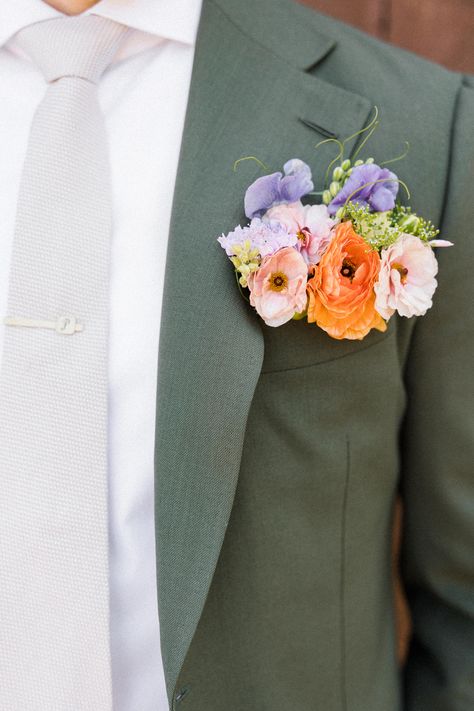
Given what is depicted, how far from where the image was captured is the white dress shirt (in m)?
0.93

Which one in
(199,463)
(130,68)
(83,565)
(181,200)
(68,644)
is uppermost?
(130,68)

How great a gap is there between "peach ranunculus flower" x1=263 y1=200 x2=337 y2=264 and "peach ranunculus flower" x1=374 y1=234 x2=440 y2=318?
0.25 ft

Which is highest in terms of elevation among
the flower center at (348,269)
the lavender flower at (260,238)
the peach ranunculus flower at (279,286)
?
the lavender flower at (260,238)

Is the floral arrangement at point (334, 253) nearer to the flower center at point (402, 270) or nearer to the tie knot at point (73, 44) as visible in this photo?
the flower center at point (402, 270)

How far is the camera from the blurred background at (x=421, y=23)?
4.72ft

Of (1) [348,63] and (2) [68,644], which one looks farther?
(1) [348,63]

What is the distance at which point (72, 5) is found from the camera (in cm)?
102

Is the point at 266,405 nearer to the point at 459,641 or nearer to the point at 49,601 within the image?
the point at 49,601

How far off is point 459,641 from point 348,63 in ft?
3.04

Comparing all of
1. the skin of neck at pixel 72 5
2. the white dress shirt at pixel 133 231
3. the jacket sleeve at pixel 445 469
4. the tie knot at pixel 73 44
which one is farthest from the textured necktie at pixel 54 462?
the jacket sleeve at pixel 445 469

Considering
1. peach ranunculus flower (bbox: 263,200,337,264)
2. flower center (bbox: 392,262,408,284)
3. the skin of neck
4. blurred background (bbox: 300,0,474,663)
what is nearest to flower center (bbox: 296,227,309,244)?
peach ranunculus flower (bbox: 263,200,337,264)

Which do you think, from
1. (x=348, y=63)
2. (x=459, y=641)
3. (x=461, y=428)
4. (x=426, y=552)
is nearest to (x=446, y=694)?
(x=459, y=641)

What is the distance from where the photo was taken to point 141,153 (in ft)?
3.24

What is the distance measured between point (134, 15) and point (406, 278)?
529 mm
